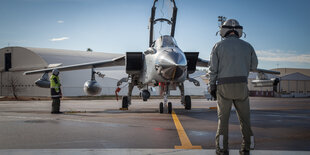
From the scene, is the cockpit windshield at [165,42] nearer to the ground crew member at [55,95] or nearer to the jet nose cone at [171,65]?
the jet nose cone at [171,65]

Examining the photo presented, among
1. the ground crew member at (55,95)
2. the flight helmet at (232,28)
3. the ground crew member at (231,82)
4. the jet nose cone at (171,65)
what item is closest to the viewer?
the ground crew member at (231,82)

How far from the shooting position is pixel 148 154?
429 centimetres

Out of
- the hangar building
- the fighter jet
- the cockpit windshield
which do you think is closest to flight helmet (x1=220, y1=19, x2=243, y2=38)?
the fighter jet

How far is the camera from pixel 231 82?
443 centimetres

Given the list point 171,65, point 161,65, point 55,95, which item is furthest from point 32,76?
point 171,65

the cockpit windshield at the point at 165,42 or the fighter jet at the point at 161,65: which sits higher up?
the cockpit windshield at the point at 165,42

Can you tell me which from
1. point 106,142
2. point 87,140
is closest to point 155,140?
point 106,142

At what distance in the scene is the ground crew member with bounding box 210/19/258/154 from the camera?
4371 millimetres

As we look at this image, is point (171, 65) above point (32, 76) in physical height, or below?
above

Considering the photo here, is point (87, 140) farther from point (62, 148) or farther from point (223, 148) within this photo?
point (223, 148)

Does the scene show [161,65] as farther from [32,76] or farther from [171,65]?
[32,76]

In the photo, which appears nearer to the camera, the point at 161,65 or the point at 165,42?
the point at 161,65

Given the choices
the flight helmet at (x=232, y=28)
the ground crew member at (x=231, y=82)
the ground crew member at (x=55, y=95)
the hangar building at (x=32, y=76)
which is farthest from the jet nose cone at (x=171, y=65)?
the hangar building at (x=32, y=76)

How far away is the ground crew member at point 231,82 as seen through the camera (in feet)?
14.3
